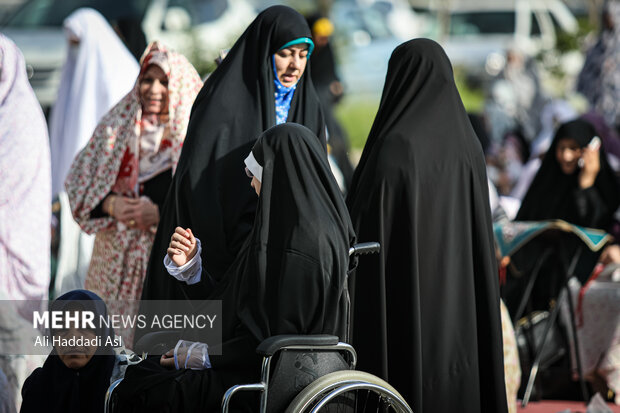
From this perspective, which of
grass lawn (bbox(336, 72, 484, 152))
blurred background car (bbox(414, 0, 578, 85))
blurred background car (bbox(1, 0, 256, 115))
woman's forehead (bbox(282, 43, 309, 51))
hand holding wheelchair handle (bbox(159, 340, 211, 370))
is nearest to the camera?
hand holding wheelchair handle (bbox(159, 340, 211, 370))

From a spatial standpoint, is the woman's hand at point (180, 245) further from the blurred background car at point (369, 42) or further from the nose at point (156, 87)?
the blurred background car at point (369, 42)

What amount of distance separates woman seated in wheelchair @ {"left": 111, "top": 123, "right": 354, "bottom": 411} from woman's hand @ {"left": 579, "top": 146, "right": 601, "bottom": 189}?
3798 mm

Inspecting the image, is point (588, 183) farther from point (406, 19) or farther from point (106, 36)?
point (406, 19)

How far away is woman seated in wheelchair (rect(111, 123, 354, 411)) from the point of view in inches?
124

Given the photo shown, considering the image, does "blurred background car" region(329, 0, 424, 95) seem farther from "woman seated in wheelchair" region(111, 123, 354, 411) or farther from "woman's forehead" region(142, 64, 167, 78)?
"woman seated in wheelchair" region(111, 123, 354, 411)

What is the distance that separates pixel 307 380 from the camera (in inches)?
124

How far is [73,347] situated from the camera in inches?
141

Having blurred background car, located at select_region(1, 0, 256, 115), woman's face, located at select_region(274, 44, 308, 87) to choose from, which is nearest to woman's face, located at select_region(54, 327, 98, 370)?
woman's face, located at select_region(274, 44, 308, 87)

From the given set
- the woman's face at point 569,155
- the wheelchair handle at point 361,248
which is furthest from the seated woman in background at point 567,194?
the wheelchair handle at point 361,248

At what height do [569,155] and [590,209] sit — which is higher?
[569,155]

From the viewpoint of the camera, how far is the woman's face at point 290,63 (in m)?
4.29

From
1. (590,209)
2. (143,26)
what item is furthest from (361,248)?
(143,26)

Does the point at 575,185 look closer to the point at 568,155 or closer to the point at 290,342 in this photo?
the point at 568,155

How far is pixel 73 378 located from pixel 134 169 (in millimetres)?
1380
